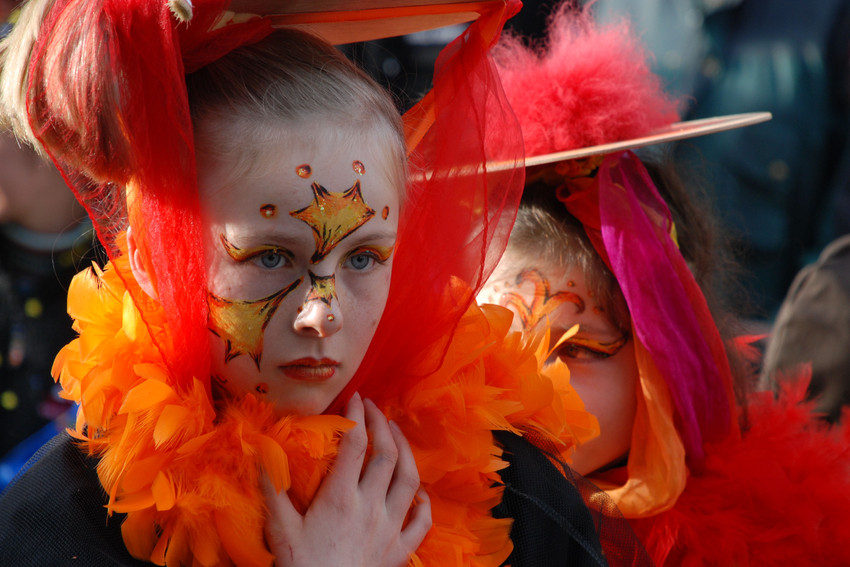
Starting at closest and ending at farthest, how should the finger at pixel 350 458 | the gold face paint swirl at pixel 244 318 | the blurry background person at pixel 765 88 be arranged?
1. the gold face paint swirl at pixel 244 318
2. the finger at pixel 350 458
3. the blurry background person at pixel 765 88

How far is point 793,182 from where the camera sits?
3.37 meters

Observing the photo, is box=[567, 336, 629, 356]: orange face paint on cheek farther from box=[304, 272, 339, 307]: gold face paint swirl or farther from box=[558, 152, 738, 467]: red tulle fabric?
box=[304, 272, 339, 307]: gold face paint swirl

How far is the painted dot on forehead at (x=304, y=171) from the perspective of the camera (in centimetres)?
109

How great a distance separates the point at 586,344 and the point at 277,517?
0.79 metres

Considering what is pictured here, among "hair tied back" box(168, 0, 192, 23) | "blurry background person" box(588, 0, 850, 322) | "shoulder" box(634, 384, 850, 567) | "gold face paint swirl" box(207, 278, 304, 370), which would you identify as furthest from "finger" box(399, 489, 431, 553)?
"blurry background person" box(588, 0, 850, 322)

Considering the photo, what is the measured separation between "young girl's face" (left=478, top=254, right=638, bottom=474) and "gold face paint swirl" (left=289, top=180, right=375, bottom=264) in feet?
2.14

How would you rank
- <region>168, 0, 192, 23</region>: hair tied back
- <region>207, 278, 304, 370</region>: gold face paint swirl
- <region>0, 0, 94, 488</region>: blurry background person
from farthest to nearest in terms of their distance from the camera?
1. <region>0, 0, 94, 488</region>: blurry background person
2. <region>207, 278, 304, 370</region>: gold face paint swirl
3. <region>168, 0, 192, 23</region>: hair tied back

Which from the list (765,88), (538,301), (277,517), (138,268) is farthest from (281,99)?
(765,88)

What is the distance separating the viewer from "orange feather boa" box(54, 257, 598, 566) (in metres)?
1.11

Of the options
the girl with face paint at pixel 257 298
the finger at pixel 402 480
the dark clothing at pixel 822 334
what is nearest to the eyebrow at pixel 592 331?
the girl with face paint at pixel 257 298

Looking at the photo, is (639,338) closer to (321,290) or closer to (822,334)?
(321,290)

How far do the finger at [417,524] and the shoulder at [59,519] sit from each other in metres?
0.38

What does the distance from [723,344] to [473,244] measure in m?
0.78

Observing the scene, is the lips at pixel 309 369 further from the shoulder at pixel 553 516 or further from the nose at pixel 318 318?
the shoulder at pixel 553 516
